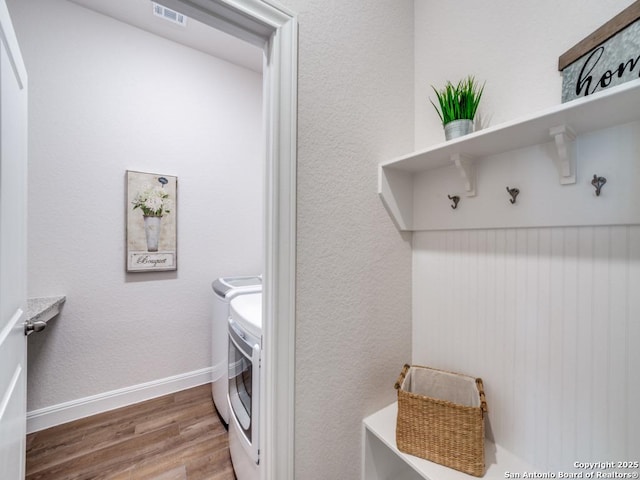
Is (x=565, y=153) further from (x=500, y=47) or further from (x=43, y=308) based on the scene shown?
(x=43, y=308)

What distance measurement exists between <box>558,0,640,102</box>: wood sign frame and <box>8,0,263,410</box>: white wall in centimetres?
240

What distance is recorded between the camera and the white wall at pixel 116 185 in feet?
5.94

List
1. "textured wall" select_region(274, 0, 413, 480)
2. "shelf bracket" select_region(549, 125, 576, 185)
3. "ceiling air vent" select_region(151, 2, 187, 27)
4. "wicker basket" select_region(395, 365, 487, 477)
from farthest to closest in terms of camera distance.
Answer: "ceiling air vent" select_region(151, 2, 187, 27) < "textured wall" select_region(274, 0, 413, 480) < "wicker basket" select_region(395, 365, 487, 477) < "shelf bracket" select_region(549, 125, 576, 185)

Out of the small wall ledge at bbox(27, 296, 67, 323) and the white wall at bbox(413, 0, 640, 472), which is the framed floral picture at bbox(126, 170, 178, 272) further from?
Answer: the white wall at bbox(413, 0, 640, 472)

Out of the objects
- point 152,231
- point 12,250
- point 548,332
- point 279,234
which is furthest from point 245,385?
point 152,231

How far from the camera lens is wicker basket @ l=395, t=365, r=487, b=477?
0.83m

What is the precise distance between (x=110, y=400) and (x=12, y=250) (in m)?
1.70

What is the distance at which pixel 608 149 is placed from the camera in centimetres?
73

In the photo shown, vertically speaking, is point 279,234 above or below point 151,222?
below

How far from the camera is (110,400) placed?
6.57ft

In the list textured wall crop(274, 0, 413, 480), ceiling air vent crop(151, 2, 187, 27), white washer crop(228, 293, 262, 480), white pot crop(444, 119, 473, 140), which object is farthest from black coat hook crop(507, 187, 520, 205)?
ceiling air vent crop(151, 2, 187, 27)

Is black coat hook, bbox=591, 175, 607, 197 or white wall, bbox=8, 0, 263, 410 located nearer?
black coat hook, bbox=591, 175, 607, 197

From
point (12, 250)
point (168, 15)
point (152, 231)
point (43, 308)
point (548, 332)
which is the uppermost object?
point (168, 15)

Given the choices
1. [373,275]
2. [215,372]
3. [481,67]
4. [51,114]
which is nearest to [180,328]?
[215,372]
